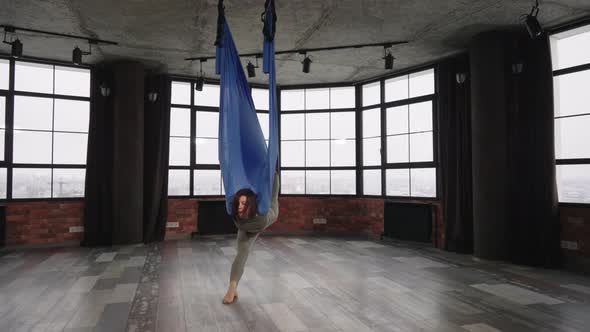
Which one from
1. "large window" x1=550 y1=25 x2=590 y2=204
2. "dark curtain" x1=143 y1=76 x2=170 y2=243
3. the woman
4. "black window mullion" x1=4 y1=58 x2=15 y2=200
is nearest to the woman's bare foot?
the woman

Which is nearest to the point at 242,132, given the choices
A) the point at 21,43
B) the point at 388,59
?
the point at 388,59

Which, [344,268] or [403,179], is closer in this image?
[344,268]

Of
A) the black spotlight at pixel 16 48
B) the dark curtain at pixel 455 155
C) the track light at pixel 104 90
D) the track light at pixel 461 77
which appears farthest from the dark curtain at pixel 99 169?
the track light at pixel 461 77

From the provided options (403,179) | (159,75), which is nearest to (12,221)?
(159,75)

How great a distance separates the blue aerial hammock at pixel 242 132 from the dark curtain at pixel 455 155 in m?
3.51

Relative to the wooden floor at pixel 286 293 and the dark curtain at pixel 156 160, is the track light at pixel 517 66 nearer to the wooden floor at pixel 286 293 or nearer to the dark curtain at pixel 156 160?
the wooden floor at pixel 286 293

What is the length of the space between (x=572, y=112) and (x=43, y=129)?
710 centimetres

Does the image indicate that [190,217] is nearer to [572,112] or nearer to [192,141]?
[192,141]

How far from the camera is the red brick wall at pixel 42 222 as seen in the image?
5.52 m

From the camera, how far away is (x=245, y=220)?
3.13 metres

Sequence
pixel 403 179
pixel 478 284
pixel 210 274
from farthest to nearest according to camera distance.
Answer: pixel 403 179 → pixel 210 274 → pixel 478 284

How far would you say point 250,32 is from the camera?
4762 millimetres

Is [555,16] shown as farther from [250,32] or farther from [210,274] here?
[210,274]

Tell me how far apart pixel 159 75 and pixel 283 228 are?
3.39 meters
